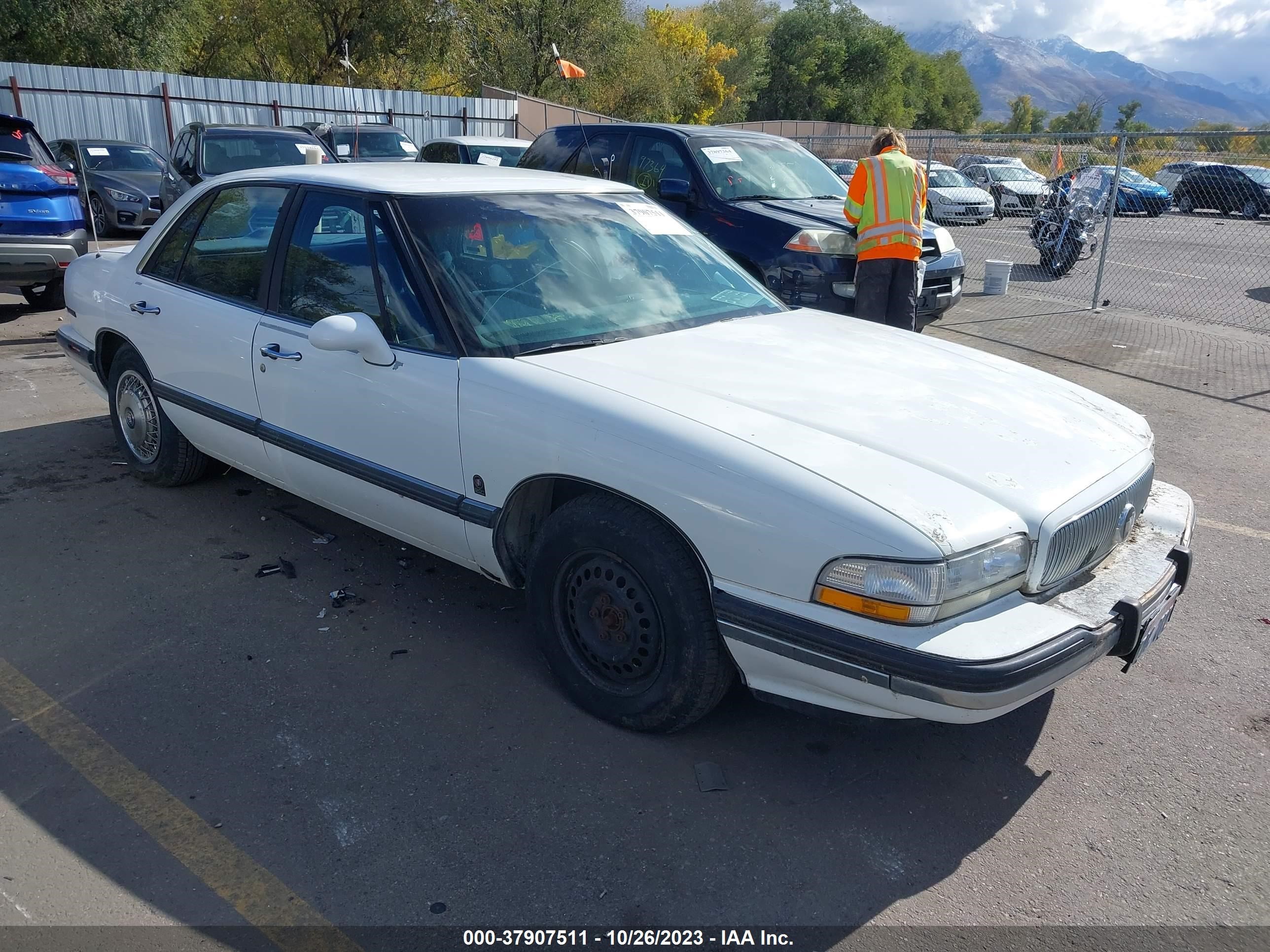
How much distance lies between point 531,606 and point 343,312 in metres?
1.38

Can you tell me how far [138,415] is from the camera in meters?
5.10

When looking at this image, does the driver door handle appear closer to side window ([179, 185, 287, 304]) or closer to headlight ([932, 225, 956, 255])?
side window ([179, 185, 287, 304])

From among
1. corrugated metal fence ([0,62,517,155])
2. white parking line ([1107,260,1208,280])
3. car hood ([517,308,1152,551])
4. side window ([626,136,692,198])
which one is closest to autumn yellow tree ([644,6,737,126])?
corrugated metal fence ([0,62,517,155])

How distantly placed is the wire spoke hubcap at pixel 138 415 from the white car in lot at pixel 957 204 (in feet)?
54.6

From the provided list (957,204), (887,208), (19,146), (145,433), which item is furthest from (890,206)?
(957,204)

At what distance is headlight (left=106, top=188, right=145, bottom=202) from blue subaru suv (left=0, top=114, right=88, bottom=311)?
545 centimetres

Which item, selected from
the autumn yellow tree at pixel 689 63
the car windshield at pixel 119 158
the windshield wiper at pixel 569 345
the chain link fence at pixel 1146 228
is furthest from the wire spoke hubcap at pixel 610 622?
the autumn yellow tree at pixel 689 63

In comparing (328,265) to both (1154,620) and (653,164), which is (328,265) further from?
(653,164)

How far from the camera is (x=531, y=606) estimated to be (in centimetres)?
333

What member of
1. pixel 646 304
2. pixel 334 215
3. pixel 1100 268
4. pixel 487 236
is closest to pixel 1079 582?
pixel 646 304

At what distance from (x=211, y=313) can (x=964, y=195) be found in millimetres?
18757

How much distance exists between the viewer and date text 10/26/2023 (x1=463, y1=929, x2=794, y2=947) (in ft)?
7.85

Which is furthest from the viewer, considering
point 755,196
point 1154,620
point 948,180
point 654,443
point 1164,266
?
point 948,180

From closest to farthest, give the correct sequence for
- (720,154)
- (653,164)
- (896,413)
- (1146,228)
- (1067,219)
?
(896,413)
(720,154)
(653,164)
(1067,219)
(1146,228)
